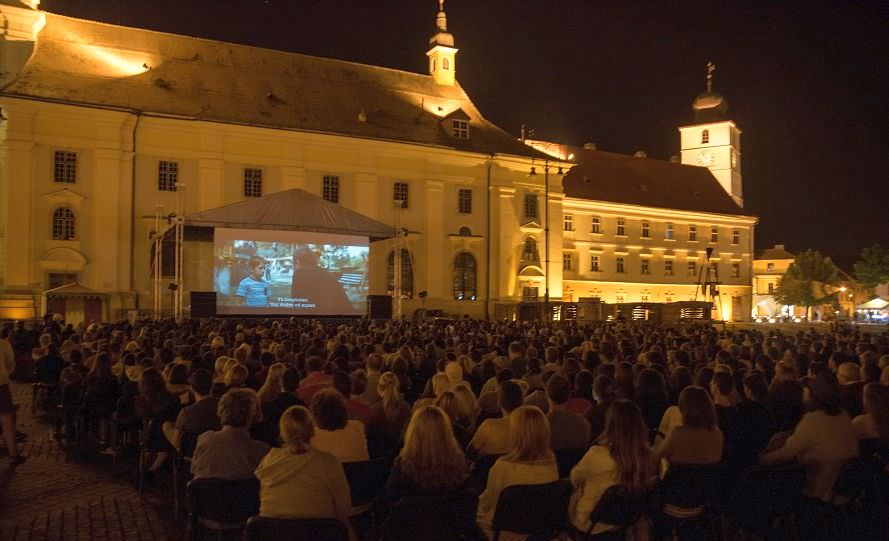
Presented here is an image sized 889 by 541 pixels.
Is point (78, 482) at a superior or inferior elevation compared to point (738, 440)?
inferior

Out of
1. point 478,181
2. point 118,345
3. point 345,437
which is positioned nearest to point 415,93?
point 478,181

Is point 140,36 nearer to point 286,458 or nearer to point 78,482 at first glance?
point 78,482

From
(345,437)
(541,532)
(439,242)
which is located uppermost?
(439,242)

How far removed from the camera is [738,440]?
6953 mm

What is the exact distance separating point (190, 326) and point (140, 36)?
27080 millimetres

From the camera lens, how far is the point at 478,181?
4653 cm

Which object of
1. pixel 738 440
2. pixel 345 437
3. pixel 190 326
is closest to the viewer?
pixel 345 437

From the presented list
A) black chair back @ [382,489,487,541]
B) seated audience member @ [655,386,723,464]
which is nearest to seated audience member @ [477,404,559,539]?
black chair back @ [382,489,487,541]

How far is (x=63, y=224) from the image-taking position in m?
35.9

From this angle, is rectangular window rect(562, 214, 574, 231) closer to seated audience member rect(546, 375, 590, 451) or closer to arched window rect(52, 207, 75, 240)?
arched window rect(52, 207, 75, 240)

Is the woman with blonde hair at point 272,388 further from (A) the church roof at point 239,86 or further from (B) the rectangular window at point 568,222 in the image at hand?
(B) the rectangular window at point 568,222

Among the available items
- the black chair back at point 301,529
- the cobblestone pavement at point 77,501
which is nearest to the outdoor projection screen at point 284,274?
the cobblestone pavement at point 77,501

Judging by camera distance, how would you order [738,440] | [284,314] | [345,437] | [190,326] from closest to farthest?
[345,437] → [738,440] → [190,326] → [284,314]

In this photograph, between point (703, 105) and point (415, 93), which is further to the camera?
point (703, 105)
